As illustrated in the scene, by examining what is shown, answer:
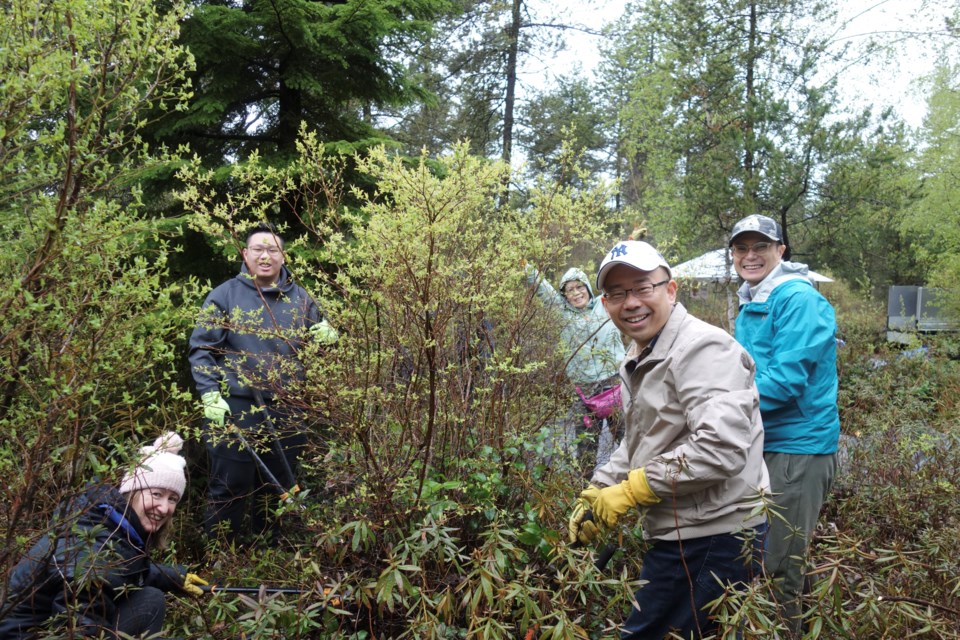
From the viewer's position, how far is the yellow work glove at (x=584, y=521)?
2.32 meters

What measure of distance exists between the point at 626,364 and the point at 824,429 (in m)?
1.06

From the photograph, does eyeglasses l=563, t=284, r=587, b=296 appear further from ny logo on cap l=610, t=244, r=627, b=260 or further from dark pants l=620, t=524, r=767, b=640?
dark pants l=620, t=524, r=767, b=640

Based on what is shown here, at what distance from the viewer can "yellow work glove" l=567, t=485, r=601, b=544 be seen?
2.32 m

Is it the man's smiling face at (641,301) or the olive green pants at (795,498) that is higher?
the man's smiling face at (641,301)

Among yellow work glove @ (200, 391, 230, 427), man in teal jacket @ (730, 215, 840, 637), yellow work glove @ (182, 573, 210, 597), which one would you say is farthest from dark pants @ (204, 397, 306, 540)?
man in teal jacket @ (730, 215, 840, 637)

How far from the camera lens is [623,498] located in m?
2.20

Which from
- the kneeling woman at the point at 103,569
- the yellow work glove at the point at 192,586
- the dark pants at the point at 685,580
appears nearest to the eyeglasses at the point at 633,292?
the dark pants at the point at 685,580

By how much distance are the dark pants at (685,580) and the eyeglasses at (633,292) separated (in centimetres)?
83

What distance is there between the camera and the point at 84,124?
6.41 feet

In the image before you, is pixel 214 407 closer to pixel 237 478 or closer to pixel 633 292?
pixel 237 478

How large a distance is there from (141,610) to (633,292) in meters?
2.00

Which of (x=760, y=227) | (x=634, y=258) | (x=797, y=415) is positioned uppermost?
(x=760, y=227)

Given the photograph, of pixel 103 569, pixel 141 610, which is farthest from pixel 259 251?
pixel 103 569

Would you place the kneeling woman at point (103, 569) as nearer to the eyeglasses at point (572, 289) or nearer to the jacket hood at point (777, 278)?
the jacket hood at point (777, 278)
